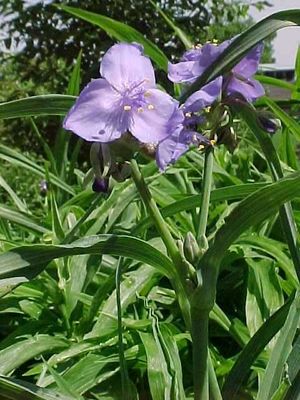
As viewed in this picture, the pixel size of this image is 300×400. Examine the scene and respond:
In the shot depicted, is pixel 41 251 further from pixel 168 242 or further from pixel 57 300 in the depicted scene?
pixel 57 300

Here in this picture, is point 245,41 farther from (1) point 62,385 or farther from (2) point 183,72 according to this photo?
(1) point 62,385

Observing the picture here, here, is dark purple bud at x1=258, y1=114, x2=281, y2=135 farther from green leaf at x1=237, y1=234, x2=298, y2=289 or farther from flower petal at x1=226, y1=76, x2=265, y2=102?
green leaf at x1=237, y1=234, x2=298, y2=289

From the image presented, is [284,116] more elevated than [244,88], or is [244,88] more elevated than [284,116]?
[244,88]

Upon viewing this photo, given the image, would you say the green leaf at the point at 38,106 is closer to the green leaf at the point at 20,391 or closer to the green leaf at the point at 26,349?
the green leaf at the point at 20,391

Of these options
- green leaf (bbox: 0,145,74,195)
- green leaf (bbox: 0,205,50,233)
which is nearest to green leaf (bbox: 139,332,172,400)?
green leaf (bbox: 0,205,50,233)

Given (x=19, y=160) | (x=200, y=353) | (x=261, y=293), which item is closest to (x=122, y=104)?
(x=200, y=353)

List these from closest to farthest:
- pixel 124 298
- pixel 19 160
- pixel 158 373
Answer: pixel 158 373, pixel 124 298, pixel 19 160

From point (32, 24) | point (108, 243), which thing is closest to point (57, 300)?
point (108, 243)
